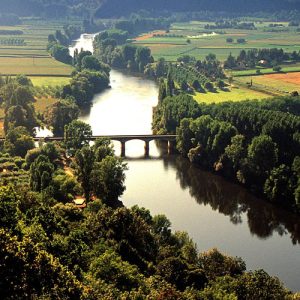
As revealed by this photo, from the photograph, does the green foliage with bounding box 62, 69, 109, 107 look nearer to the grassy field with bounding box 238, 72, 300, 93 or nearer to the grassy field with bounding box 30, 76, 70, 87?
the grassy field with bounding box 30, 76, 70, 87

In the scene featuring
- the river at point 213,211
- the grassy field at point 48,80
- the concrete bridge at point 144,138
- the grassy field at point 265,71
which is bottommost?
the river at point 213,211

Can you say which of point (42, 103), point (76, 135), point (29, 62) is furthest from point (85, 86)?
point (76, 135)

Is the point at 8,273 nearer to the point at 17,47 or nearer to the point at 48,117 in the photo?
the point at 48,117

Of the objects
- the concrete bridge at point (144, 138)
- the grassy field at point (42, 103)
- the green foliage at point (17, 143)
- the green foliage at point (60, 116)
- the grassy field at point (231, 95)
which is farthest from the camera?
the grassy field at point (231, 95)

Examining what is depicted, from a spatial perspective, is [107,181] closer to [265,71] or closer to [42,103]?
[42,103]

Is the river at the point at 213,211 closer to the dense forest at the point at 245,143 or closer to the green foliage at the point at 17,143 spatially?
the dense forest at the point at 245,143

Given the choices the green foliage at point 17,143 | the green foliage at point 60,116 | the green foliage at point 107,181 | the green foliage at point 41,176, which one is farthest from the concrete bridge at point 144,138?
the green foliage at point 107,181

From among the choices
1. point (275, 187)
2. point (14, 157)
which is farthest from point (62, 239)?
point (14, 157)
